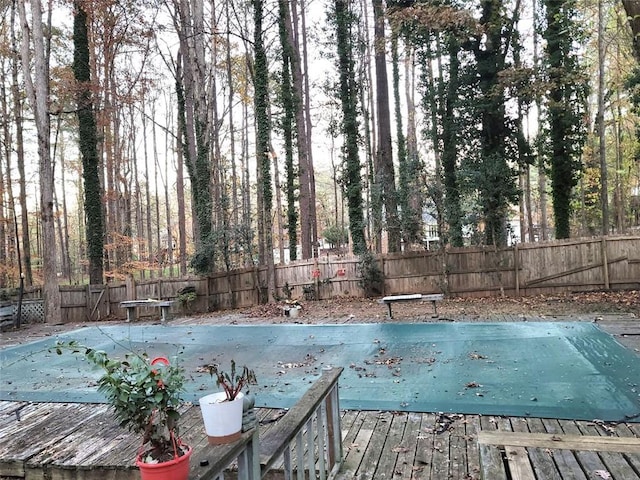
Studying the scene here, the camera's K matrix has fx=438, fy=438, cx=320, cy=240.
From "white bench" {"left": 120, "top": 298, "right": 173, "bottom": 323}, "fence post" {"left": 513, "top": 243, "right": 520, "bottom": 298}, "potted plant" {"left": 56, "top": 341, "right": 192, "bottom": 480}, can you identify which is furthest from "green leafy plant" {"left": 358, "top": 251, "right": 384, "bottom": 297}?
"potted plant" {"left": 56, "top": 341, "right": 192, "bottom": 480}

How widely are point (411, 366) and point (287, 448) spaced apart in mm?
3438

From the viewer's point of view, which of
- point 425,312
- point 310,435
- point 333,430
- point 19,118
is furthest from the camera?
point 19,118

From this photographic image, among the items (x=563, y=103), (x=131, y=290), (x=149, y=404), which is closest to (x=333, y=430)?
(x=149, y=404)

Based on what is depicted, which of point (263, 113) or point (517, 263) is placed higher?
point (263, 113)

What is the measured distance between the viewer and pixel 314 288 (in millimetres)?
11320

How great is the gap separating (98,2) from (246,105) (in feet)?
23.5

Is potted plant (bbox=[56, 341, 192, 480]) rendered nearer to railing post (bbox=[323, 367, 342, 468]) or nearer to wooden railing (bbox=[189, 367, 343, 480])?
wooden railing (bbox=[189, 367, 343, 480])

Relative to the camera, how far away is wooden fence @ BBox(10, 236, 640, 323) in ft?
31.4

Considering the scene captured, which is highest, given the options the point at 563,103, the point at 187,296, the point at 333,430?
the point at 563,103

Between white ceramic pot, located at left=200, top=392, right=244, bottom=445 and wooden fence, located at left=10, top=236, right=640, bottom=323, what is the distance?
9.30 meters

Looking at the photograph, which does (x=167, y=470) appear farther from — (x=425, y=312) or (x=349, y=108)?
(x=349, y=108)

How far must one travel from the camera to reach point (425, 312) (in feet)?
28.2

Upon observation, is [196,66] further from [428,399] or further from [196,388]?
[428,399]

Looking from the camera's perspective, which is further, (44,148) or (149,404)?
(44,148)
